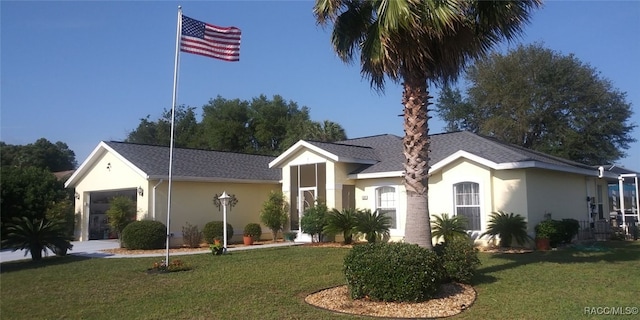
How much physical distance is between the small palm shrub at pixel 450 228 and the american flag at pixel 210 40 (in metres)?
9.06

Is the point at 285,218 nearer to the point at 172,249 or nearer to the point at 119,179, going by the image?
the point at 172,249

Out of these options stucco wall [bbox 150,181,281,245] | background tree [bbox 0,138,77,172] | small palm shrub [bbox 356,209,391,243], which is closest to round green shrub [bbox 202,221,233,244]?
stucco wall [bbox 150,181,281,245]

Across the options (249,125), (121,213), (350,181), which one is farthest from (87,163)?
(249,125)

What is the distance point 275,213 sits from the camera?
23.4 metres

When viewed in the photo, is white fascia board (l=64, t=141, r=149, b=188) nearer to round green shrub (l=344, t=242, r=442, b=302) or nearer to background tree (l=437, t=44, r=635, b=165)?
round green shrub (l=344, t=242, r=442, b=302)

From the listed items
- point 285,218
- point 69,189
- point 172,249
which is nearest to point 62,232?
point 172,249

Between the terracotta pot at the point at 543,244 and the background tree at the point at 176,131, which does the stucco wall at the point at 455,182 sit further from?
the background tree at the point at 176,131

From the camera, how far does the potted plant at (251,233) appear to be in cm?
2250

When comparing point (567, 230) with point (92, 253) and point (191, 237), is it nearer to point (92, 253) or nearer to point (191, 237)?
point (191, 237)

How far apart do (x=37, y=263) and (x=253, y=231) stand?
10292 mm

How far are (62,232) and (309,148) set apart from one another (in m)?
10.7

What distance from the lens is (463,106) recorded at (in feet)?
129

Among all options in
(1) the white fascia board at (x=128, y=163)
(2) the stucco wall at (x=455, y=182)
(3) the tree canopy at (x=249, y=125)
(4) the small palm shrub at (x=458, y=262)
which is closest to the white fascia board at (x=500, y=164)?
(2) the stucco wall at (x=455, y=182)

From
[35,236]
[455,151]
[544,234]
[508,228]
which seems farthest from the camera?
[455,151]
